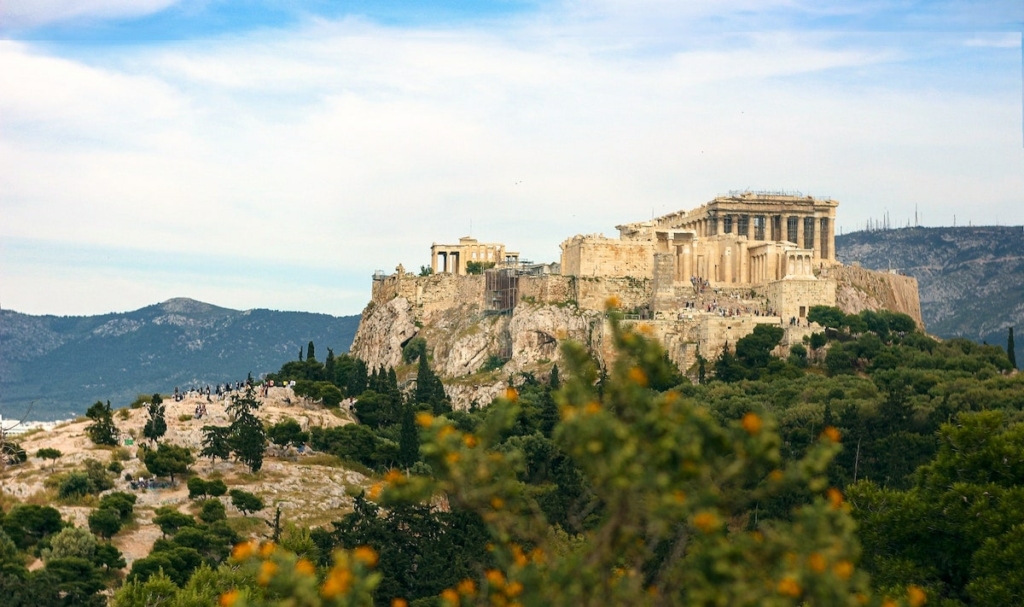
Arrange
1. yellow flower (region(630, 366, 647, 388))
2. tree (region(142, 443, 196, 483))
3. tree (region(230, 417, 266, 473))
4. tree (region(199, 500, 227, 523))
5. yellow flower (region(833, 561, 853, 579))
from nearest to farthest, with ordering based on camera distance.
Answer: yellow flower (region(833, 561, 853, 579)), yellow flower (region(630, 366, 647, 388)), tree (region(199, 500, 227, 523)), tree (region(142, 443, 196, 483)), tree (region(230, 417, 266, 473))

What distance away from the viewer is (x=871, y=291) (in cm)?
10800

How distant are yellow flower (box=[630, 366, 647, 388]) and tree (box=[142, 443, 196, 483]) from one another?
56.2m

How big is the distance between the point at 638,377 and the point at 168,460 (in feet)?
187

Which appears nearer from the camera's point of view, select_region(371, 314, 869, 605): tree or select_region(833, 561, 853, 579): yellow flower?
select_region(833, 561, 853, 579): yellow flower

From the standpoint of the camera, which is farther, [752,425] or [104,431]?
[104,431]

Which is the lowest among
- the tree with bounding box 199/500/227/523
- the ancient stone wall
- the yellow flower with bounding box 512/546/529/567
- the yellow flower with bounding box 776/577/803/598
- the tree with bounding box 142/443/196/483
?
the tree with bounding box 199/500/227/523

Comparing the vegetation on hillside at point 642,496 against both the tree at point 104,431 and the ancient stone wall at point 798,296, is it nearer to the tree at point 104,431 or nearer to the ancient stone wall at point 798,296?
the ancient stone wall at point 798,296

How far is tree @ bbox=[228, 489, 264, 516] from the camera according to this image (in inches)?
2662

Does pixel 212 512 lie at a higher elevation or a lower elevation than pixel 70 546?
higher

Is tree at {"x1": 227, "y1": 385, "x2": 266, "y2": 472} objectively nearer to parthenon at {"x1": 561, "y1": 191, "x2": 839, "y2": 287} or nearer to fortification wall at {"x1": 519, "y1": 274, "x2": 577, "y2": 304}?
fortification wall at {"x1": 519, "y1": 274, "x2": 577, "y2": 304}

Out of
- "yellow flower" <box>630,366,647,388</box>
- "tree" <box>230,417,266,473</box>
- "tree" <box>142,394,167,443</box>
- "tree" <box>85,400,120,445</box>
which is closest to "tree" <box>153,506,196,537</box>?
"tree" <box>230,417,266,473</box>

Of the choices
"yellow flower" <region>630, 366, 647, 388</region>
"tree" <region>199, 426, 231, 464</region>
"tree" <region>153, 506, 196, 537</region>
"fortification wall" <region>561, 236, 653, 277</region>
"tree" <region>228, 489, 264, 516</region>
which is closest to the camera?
"yellow flower" <region>630, 366, 647, 388</region>

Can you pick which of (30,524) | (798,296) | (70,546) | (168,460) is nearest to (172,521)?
(30,524)

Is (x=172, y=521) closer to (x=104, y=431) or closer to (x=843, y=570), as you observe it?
(x=104, y=431)
